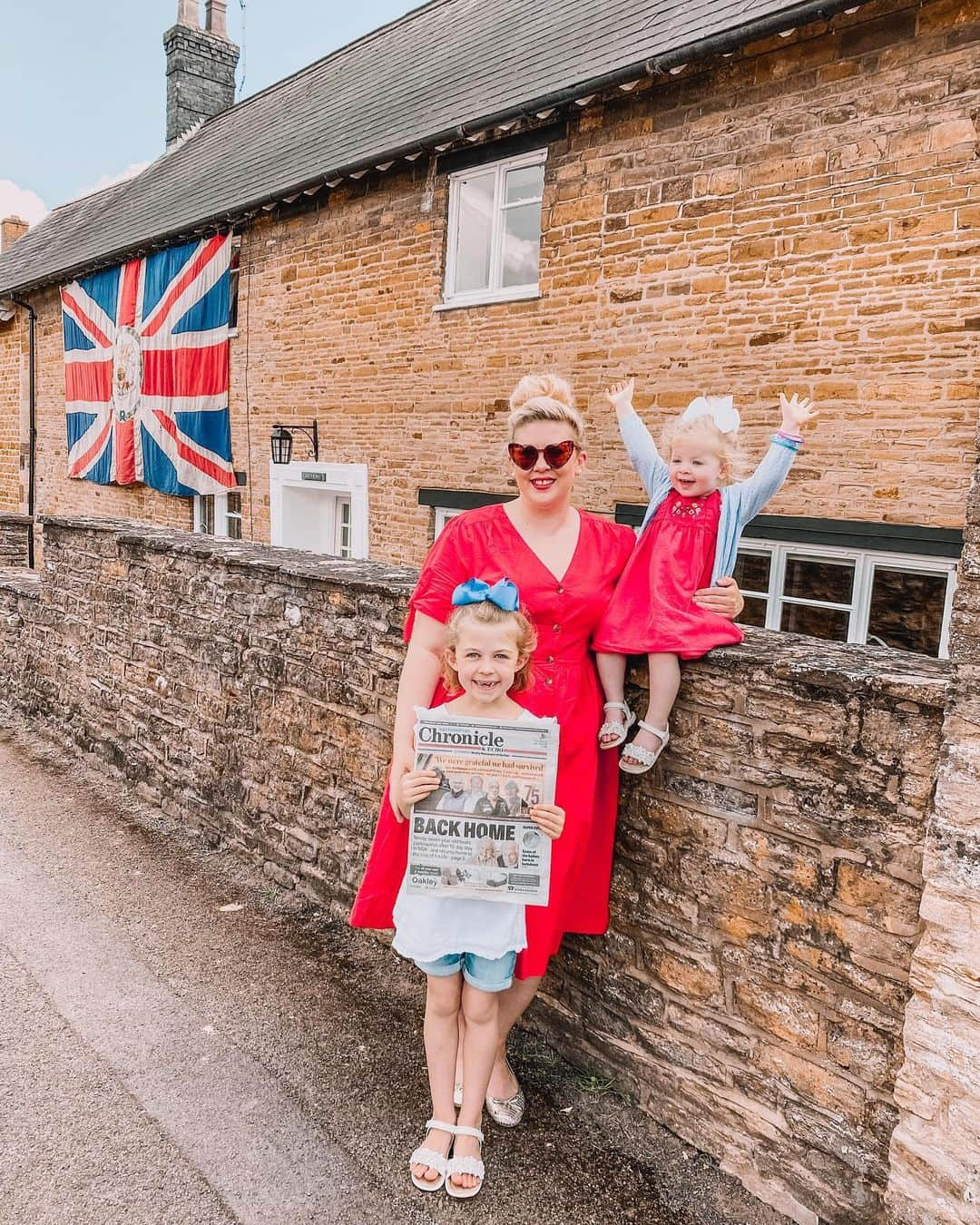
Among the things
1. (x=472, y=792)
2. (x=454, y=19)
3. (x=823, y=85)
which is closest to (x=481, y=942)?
(x=472, y=792)

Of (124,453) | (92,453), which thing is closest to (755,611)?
(124,453)

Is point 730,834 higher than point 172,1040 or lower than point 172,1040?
higher

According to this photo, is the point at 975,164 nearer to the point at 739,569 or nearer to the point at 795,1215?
the point at 739,569

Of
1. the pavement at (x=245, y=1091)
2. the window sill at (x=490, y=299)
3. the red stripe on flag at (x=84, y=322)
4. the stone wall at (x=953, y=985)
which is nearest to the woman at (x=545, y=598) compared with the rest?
the pavement at (x=245, y=1091)

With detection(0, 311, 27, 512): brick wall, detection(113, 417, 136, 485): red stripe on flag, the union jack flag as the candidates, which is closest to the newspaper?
the union jack flag

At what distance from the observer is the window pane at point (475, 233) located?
355 inches

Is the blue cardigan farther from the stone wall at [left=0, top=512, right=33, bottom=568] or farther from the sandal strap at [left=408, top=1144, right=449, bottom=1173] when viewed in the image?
the stone wall at [left=0, top=512, right=33, bottom=568]

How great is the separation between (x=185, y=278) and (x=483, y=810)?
12.3 meters

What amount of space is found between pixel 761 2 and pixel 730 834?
6.52m

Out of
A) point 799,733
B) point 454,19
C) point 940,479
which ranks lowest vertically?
point 799,733

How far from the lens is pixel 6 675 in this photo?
7664mm

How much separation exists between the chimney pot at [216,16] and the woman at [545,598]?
21084 mm

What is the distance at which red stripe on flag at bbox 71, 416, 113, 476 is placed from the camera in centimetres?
1489

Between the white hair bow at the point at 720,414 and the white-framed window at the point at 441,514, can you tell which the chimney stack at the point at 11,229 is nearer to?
the white-framed window at the point at 441,514
